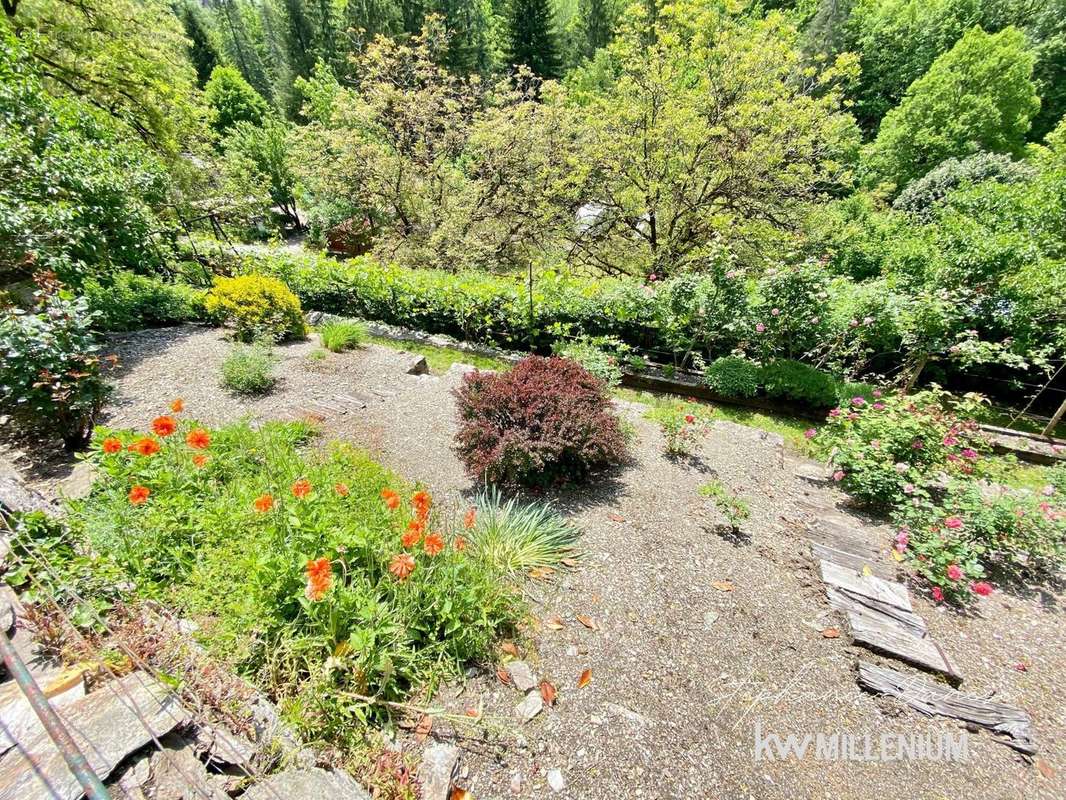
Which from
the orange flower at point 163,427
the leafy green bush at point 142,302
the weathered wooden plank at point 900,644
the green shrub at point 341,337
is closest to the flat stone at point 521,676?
the weathered wooden plank at point 900,644

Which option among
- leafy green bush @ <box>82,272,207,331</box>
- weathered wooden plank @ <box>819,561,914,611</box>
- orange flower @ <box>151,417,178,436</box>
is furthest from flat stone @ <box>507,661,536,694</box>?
leafy green bush @ <box>82,272,207,331</box>

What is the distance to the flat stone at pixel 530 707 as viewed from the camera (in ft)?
7.04

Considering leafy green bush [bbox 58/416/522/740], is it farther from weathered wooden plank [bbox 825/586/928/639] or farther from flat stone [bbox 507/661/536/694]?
Answer: weathered wooden plank [bbox 825/586/928/639]

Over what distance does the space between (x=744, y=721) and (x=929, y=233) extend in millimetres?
12682

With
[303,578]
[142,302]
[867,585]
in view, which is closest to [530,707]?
[303,578]

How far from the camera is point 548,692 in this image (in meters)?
2.25

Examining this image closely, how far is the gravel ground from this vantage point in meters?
1.99

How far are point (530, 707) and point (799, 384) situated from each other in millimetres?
5567

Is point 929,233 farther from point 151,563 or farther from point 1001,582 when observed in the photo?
A: point 151,563

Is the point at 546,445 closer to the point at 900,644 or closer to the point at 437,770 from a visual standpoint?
the point at 437,770

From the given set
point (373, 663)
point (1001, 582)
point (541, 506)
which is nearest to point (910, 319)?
point (1001, 582)

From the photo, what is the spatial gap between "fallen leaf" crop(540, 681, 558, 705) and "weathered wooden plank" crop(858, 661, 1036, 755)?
5.97 ft

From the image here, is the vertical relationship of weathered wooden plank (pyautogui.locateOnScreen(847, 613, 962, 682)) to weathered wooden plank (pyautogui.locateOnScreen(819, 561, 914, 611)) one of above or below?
below

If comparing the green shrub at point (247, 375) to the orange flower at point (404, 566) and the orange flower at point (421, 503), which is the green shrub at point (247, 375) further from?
the orange flower at point (404, 566)
